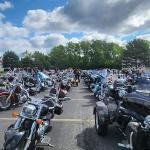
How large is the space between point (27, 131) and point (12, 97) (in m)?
7.91

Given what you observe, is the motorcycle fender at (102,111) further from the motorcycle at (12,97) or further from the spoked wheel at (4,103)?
the spoked wheel at (4,103)

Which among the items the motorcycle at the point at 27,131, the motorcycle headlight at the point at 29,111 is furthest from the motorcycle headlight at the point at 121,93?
the motorcycle headlight at the point at 29,111

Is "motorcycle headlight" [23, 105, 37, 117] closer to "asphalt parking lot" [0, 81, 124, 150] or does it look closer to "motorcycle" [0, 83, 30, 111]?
"asphalt parking lot" [0, 81, 124, 150]

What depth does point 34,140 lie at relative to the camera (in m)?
6.27

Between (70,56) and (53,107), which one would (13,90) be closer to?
(53,107)

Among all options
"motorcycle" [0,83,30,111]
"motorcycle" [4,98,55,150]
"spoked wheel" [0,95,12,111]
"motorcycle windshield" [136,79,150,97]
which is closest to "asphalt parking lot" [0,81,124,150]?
"motorcycle" [4,98,55,150]

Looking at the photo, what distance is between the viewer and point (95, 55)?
Result: 135m

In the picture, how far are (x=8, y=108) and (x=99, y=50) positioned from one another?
405ft

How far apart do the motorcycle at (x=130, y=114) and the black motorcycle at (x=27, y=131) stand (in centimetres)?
160

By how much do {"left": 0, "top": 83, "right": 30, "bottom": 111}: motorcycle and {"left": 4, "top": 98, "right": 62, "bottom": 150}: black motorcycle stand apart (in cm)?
697

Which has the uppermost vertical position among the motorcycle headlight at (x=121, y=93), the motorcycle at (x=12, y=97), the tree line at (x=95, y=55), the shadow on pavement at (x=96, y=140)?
the tree line at (x=95, y=55)

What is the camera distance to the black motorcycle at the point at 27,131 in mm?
5828

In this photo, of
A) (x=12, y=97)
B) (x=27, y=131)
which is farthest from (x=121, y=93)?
(x=12, y=97)

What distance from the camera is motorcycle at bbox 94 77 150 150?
5332 millimetres
